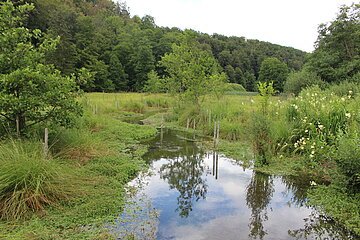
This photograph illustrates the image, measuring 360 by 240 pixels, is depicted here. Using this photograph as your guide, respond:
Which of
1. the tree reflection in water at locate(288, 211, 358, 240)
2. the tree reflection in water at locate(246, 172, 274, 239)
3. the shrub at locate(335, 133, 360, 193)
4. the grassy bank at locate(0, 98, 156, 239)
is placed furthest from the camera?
the shrub at locate(335, 133, 360, 193)

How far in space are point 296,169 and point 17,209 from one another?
23.2 feet

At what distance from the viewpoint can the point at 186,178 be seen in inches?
349

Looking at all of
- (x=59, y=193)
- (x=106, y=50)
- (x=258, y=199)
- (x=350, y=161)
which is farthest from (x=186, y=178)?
(x=106, y=50)

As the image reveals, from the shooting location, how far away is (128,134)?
14.0 meters

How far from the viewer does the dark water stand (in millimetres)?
5480

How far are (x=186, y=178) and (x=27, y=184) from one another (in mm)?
4435

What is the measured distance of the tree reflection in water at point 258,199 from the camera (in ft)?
18.7

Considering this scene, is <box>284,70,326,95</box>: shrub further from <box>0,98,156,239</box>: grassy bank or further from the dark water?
<box>0,98,156,239</box>: grassy bank

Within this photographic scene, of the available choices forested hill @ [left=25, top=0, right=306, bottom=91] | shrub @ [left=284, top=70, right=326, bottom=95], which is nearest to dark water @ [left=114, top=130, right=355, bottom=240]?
shrub @ [left=284, top=70, right=326, bottom=95]

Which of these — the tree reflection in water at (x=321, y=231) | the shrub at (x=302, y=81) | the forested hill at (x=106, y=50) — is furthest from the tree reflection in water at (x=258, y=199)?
the forested hill at (x=106, y=50)

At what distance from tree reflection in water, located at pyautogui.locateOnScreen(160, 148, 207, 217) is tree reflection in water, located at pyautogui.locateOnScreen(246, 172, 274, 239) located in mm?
1162

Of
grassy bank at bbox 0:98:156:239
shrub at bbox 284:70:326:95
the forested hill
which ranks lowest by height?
grassy bank at bbox 0:98:156:239

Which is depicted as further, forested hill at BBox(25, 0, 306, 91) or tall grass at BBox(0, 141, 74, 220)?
forested hill at BBox(25, 0, 306, 91)

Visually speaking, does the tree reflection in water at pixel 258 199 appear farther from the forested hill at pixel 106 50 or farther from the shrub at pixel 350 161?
the forested hill at pixel 106 50
